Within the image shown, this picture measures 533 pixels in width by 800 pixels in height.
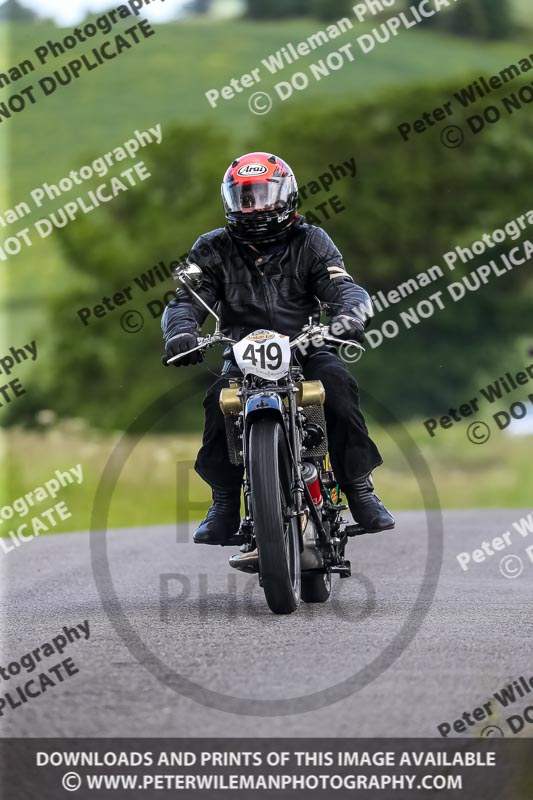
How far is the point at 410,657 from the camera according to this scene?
582 centimetres

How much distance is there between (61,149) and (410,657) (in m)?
52.9

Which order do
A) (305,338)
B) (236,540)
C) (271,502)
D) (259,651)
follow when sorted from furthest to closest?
(236,540) → (305,338) → (271,502) → (259,651)

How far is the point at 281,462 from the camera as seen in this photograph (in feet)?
21.7

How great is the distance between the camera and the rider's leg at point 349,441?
7.10m

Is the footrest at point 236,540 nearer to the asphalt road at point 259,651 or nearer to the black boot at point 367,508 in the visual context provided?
the asphalt road at point 259,651

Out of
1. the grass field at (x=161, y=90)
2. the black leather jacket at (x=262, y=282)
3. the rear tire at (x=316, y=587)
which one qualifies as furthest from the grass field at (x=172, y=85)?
the rear tire at (x=316, y=587)

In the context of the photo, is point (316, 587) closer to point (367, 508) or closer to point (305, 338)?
point (367, 508)

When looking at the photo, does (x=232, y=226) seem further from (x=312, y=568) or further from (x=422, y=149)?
(x=422, y=149)

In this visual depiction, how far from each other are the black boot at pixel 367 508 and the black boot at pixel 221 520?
0.62m

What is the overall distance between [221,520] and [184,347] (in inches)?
39.0

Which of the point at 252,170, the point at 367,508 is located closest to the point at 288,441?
the point at 367,508

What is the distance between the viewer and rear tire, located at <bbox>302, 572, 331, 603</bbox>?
24.2ft

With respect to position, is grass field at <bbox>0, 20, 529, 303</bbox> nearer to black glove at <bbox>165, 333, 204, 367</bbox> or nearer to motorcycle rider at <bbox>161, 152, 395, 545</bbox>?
motorcycle rider at <bbox>161, 152, 395, 545</bbox>
